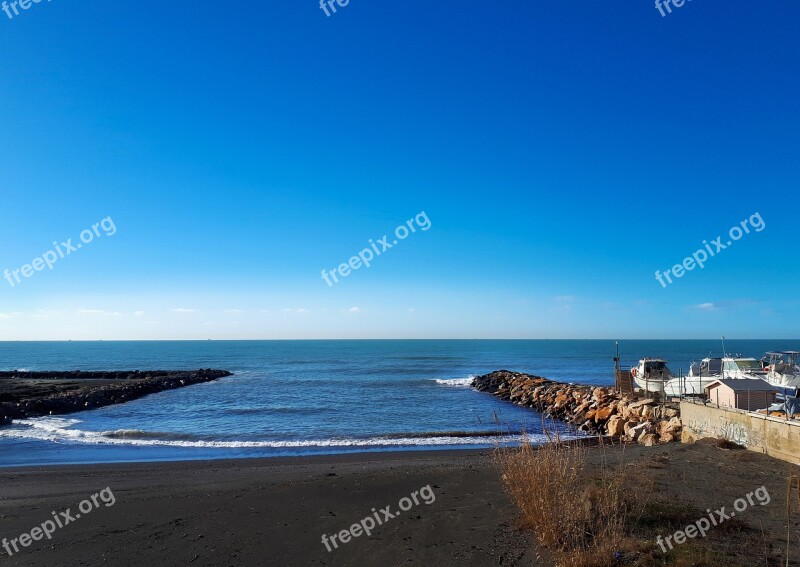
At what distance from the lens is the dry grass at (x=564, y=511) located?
6.11 meters

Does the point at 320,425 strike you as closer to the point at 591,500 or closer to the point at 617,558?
the point at 591,500

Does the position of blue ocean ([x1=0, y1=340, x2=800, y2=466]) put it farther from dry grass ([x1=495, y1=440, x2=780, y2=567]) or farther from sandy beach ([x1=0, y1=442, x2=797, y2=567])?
dry grass ([x1=495, y1=440, x2=780, y2=567])

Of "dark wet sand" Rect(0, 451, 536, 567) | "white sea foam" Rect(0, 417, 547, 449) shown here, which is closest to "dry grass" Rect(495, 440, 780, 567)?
"dark wet sand" Rect(0, 451, 536, 567)

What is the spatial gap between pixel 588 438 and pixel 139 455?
1637 centimetres

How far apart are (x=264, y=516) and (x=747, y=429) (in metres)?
12.3

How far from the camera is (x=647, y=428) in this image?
736 inches

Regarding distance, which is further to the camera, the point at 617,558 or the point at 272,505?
the point at 272,505

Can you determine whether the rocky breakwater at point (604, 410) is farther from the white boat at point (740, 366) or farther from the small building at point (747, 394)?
the white boat at point (740, 366)

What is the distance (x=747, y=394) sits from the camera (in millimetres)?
16109

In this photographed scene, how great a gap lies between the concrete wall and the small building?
2.82ft

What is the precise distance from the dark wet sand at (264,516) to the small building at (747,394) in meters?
8.44

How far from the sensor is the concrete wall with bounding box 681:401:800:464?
11.8 meters

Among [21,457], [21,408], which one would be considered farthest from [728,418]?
[21,408]

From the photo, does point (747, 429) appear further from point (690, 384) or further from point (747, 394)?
point (690, 384)
